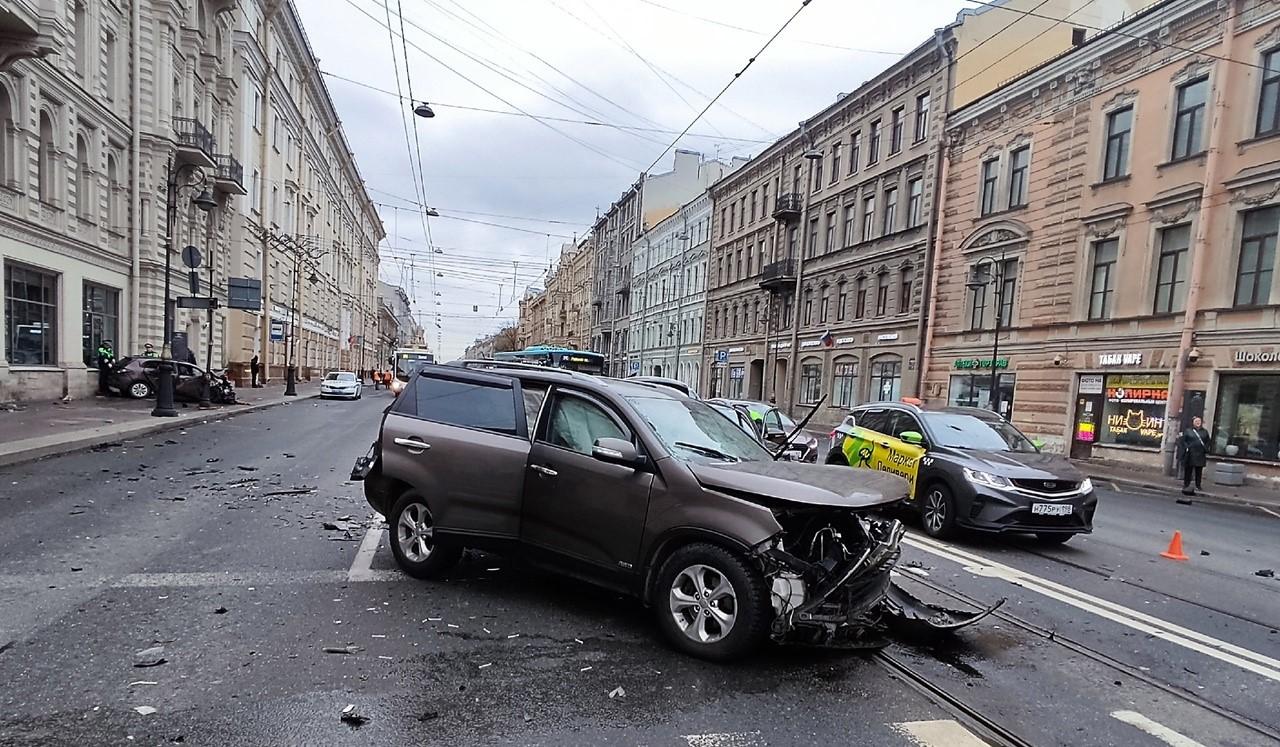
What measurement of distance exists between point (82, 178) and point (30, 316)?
4.88 m

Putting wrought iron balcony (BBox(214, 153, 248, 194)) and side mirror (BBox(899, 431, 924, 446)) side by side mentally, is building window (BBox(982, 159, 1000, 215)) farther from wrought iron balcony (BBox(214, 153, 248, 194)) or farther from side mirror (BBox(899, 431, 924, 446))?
wrought iron balcony (BBox(214, 153, 248, 194))

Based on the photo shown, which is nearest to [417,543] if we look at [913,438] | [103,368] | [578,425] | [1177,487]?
[578,425]

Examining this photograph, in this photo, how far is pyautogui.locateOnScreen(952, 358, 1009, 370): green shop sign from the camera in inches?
939

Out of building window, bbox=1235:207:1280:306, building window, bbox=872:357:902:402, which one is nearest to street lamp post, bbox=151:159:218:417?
building window, bbox=872:357:902:402

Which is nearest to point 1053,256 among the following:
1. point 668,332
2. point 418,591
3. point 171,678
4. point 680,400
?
point 680,400

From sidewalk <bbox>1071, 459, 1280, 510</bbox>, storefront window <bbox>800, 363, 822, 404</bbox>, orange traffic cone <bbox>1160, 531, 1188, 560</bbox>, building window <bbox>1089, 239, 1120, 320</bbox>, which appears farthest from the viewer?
storefront window <bbox>800, 363, 822, 404</bbox>

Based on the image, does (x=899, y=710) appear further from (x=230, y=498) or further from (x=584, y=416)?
(x=230, y=498)

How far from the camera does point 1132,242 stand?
1992cm

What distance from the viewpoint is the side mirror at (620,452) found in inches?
169

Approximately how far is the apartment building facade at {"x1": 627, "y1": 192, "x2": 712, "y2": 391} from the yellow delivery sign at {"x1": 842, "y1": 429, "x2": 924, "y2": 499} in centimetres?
3550

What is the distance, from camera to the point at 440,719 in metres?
3.19

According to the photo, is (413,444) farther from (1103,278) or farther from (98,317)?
(98,317)

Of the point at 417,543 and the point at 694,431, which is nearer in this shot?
the point at 694,431

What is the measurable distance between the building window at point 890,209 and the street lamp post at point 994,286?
18.7 feet
